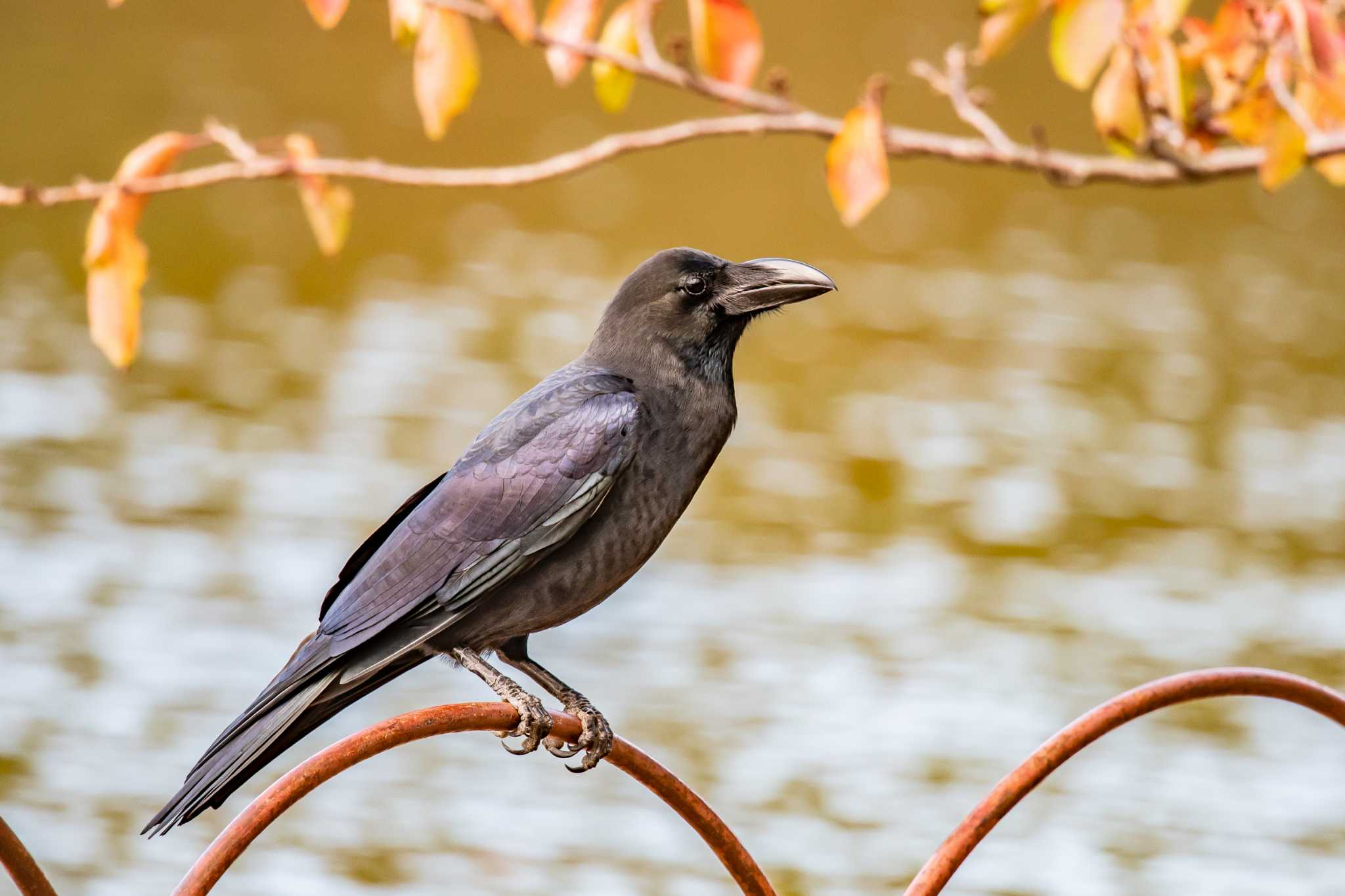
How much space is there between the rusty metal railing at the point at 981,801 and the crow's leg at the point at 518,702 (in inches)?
1.3

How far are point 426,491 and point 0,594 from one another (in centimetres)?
765

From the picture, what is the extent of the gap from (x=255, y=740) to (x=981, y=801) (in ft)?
3.81

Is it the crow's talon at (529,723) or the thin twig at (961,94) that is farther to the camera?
the thin twig at (961,94)

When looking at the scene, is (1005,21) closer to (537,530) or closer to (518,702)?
(537,530)

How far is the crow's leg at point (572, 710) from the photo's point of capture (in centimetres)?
316

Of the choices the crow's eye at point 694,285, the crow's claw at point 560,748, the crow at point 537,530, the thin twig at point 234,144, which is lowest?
the crow's claw at point 560,748

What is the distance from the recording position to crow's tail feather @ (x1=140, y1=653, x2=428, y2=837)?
2686mm

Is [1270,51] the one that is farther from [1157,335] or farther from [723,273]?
[1157,335]

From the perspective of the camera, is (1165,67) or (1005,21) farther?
(1005,21)

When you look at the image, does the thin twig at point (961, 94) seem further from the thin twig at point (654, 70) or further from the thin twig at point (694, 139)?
the thin twig at point (654, 70)

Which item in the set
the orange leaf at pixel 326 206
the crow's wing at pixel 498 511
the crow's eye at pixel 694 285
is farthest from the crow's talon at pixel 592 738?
the orange leaf at pixel 326 206

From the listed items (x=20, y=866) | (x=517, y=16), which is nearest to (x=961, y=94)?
(x=517, y=16)

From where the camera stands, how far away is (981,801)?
2771mm

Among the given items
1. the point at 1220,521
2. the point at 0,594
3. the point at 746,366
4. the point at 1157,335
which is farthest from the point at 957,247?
the point at 0,594
